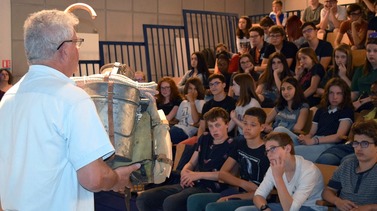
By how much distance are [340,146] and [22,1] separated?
582 cm

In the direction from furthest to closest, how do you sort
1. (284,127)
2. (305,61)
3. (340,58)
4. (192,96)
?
1. (192,96)
2. (305,61)
3. (340,58)
4. (284,127)

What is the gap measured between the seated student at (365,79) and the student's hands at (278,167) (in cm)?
149

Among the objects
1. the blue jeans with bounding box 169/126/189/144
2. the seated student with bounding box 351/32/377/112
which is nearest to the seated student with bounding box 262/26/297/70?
the seated student with bounding box 351/32/377/112

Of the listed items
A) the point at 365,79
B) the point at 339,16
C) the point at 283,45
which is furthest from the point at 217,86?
the point at 339,16

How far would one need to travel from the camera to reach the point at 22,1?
332 inches

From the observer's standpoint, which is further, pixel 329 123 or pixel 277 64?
pixel 277 64

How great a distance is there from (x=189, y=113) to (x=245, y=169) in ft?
6.25

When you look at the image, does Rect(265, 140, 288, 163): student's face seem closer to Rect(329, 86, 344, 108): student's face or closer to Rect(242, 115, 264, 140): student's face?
Rect(242, 115, 264, 140): student's face

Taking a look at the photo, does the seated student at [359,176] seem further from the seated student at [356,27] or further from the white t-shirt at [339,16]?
the white t-shirt at [339,16]

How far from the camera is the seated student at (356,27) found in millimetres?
6285

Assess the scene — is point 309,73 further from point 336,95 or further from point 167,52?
point 167,52

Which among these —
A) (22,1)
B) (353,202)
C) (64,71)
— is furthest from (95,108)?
(22,1)

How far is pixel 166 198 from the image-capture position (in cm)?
464

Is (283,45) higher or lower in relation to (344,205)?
higher
